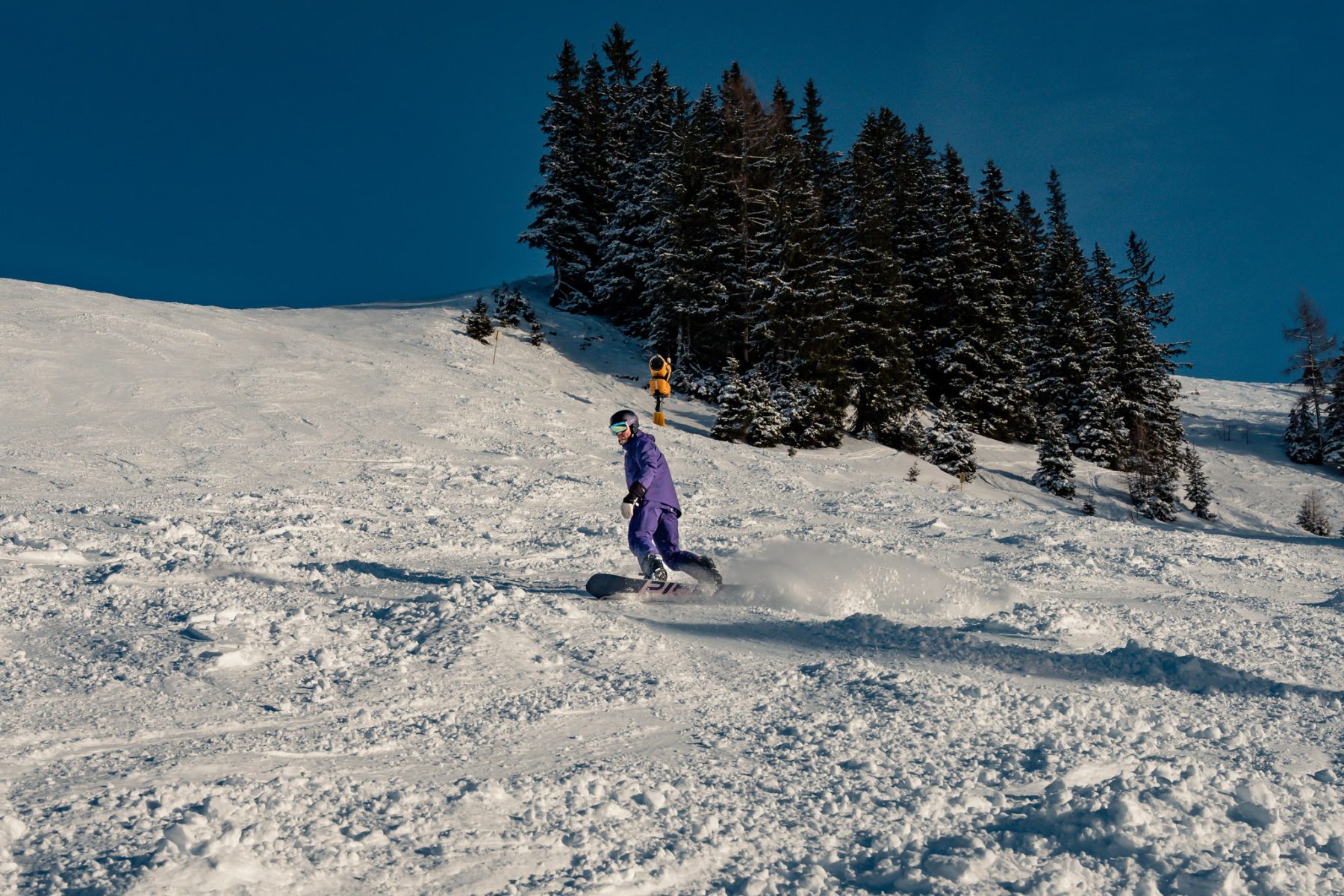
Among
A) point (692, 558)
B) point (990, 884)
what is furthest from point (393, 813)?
point (692, 558)

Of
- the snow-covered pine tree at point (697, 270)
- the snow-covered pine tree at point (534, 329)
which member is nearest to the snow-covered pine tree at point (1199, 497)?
the snow-covered pine tree at point (697, 270)

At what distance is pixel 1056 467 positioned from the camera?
1037 inches

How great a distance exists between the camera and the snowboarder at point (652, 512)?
756cm

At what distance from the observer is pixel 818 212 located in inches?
1190

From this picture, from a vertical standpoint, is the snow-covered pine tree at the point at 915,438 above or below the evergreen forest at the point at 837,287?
below

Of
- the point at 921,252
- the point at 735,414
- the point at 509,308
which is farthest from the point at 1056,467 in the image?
the point at 509,308

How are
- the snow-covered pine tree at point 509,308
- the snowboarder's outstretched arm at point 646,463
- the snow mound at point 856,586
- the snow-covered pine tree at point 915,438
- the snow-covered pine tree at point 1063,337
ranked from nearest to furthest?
the snow mound at point 856,586, the snowboarder's outstretched arm at point 646,463, the snow-covered pine tree at point 915,438, the snow-covered pine tree at point 509,308, the snow-covered pine tree at point 1063,337

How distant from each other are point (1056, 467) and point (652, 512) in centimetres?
2224

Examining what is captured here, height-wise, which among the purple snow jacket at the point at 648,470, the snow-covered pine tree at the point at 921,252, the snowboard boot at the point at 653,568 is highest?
the snow-covered pine tree at the point at 921,252

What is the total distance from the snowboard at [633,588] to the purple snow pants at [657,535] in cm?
33

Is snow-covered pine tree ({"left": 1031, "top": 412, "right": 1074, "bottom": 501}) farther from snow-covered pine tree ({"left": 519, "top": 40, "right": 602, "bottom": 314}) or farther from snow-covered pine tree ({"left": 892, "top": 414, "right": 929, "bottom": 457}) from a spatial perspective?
snow-covered pine tree ({"left": 519, "top": 40, "right": 602, "bottom": 314})

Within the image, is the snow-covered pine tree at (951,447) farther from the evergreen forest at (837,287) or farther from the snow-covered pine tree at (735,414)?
the snow-covered pine tree at (735,414)

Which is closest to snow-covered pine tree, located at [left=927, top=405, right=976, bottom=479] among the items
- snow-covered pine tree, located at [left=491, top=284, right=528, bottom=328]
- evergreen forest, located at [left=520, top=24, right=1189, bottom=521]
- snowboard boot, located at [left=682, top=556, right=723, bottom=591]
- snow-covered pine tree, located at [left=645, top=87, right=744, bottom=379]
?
evergreen forest, located at [left=520, top=24, right=1189, bottom=521]

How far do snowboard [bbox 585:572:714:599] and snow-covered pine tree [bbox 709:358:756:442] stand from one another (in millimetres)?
15756
